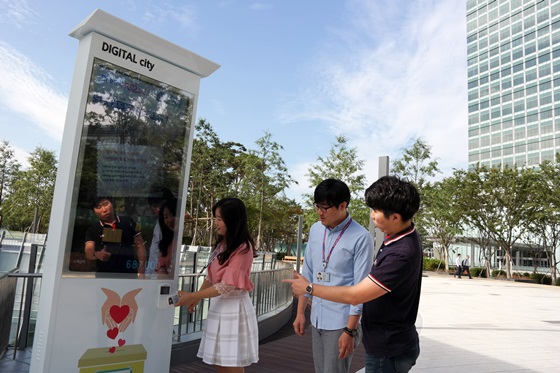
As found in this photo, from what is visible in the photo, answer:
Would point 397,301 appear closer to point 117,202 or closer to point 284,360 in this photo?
point 117,202

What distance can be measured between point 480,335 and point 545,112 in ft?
237

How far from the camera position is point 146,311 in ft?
11.0

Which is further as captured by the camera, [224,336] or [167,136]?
[167,136]

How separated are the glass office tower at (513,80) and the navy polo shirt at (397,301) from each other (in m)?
76.9

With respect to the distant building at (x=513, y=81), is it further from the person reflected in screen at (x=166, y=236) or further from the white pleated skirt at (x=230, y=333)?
the white pleated skirt at (x=230, y=333)

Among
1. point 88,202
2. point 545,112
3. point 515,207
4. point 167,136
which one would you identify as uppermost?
point 545,112

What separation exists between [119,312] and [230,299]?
2.55ft

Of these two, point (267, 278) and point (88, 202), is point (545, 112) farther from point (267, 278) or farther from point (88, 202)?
point (88, 202)

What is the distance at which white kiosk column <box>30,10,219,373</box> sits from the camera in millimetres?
2969

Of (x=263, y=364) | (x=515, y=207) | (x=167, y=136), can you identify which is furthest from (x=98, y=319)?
(x=515, y=207)

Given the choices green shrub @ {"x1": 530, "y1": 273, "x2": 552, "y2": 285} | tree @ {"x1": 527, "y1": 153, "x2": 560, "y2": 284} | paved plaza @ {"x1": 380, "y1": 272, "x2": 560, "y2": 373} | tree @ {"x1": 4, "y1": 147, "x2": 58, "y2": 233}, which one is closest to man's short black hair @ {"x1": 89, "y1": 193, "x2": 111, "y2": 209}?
paved plaza @ {"x1": 380, "y1": 272, "x2": 560, "y2": 373}

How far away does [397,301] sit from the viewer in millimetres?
2182

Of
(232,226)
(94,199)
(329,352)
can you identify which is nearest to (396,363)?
(329,352)

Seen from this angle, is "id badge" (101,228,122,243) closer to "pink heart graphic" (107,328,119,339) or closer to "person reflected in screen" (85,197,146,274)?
"person reflected in screen" (85,197,146,274)
